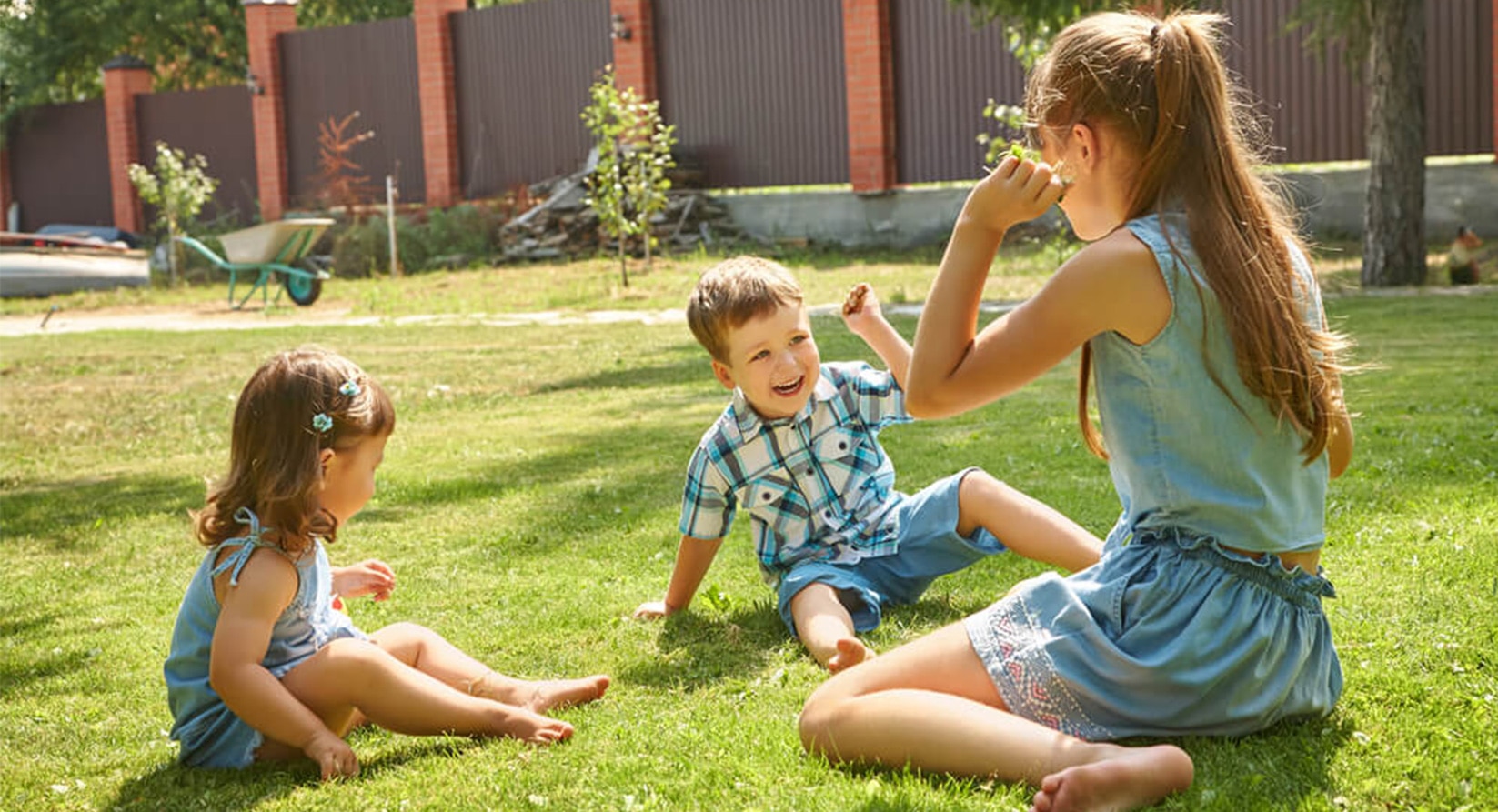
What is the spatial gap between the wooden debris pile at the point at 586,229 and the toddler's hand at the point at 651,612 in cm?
1494

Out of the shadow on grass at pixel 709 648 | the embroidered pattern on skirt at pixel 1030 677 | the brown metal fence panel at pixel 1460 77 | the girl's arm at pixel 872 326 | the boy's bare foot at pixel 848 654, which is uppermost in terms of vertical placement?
the brown metal fence panel at pixel 1460 77

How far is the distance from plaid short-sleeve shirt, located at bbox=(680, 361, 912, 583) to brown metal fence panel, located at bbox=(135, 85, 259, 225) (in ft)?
77.4

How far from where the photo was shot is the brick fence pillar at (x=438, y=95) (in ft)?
75.0

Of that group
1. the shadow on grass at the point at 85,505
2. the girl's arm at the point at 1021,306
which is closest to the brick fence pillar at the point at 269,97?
the shadow on grass at the point at 85,505

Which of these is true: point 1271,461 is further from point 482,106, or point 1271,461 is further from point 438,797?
point 482,106

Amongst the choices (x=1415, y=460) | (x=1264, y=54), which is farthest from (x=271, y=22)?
(x=1415, y=460)

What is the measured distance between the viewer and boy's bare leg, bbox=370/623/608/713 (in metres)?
3.29

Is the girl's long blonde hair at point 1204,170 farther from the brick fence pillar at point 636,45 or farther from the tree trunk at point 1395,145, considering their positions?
the brick fence pillar at point 636,45

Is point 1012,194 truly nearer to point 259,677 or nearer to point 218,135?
point 259,677

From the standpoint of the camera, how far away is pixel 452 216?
20953mm

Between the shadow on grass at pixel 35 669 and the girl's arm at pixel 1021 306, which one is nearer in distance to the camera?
the girl's arm at pixel 1021 306

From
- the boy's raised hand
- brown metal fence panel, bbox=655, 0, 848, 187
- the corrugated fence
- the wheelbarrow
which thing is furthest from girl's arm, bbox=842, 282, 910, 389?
brown metal fence panel, bbox=655, 0, 848, 187

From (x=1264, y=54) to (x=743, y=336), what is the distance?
554 inches

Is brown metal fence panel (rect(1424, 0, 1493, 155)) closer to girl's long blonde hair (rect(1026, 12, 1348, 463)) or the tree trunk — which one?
the tree trunk
